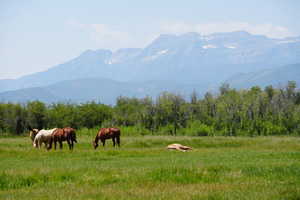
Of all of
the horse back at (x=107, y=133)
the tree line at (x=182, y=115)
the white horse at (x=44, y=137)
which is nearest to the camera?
the white horse at (x=44, y=137)

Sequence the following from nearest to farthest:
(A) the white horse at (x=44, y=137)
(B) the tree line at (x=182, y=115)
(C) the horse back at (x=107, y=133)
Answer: (A) the white horse at (x=44, y=137) → (C) the horse back at (x=107, y=133) → (B) the tree line at (x=182, y=115)

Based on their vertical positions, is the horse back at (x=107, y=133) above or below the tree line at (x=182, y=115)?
below

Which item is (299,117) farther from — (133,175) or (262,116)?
(133,175)

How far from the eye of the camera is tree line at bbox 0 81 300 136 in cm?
7769

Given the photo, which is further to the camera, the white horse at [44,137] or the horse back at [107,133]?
the horse back at [107,133]

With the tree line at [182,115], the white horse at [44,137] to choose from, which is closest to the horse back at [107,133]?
the white horse at [44,137]

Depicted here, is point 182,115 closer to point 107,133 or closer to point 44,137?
point 107,133

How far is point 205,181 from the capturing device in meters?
15.6

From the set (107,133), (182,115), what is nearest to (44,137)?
(107,133)

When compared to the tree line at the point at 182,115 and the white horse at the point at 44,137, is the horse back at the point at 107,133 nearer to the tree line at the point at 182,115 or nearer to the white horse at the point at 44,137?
the white horse at the point at 44,137

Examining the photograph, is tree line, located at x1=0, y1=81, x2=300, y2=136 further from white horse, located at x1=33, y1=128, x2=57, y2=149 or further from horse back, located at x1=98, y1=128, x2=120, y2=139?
white horse, located at x1=33, y1=128, x2=57, y2=149

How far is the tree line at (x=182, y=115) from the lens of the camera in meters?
77.7

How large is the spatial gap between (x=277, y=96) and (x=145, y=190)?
80213mm

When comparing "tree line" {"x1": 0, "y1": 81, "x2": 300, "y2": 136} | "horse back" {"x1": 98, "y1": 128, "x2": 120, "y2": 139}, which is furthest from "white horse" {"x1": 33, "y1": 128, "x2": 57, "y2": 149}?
"tree line" {"x1": 0, "y1": 81, "x2": 300, "y2": 136}
